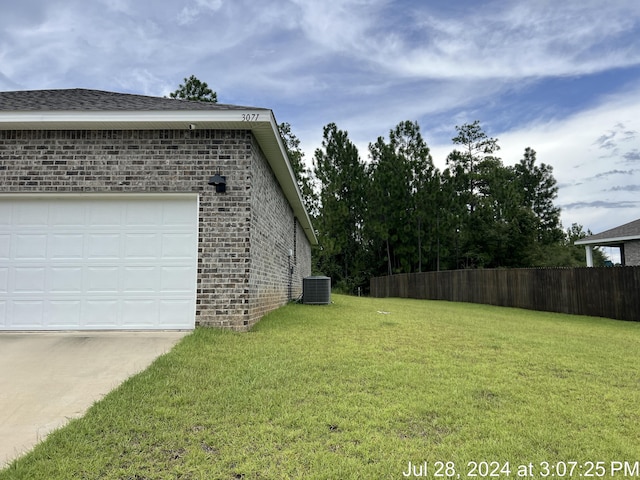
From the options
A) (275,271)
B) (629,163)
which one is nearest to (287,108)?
(275,271)

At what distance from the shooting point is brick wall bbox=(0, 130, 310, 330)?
6.10 metres

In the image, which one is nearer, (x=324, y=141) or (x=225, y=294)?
(x=225, y=294)

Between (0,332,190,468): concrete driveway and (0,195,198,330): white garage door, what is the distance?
0.31 meters

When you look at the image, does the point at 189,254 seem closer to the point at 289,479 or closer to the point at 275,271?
the point at 275,271

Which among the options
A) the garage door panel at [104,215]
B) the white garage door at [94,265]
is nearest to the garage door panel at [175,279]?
the white garage door at [94,265]

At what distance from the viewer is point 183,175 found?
6.21 meters

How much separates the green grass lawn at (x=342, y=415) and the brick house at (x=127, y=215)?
1136 mm

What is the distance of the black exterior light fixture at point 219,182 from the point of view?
6.15 metres

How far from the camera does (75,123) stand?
6035mm

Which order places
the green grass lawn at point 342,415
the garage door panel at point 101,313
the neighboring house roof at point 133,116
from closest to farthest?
the green grass lawn at point 342,415 → the neighboring house roof at point 133,116 → the garage door panel at point 101,313

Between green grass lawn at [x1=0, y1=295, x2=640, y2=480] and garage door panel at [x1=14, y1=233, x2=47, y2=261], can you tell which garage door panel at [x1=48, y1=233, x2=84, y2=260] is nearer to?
garage door panel at [x1=14, y1=233, x2=47, y2=261]

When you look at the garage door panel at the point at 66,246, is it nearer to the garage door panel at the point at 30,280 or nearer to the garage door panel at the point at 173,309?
the garage door panel at the point at 30,280

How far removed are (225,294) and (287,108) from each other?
12.2 meters

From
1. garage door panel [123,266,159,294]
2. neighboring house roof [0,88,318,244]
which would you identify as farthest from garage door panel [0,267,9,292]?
neighboring house roof [0,88,318,244]
